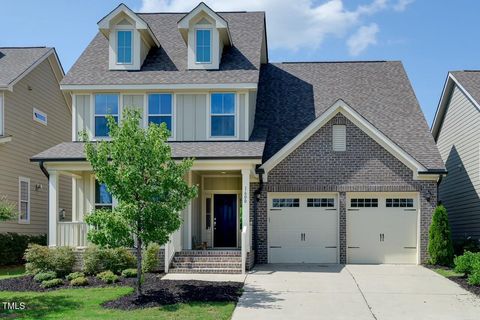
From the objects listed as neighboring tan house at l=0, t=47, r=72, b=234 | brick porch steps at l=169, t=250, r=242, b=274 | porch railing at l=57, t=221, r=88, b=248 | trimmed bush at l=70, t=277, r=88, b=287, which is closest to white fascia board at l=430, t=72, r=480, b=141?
brick porch steps at l=169, t=250, r=242, b=274

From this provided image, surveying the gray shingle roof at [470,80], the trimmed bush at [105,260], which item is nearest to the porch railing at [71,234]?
the trimmed bush at [105,260]

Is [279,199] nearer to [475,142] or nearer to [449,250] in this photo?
[449,250]

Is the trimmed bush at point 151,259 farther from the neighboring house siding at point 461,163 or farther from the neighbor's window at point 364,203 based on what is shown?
the neighboring house siding at point 461,163

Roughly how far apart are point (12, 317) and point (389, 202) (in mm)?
12837

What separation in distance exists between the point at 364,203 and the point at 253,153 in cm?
457

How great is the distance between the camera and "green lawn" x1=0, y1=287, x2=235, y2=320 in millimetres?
11203

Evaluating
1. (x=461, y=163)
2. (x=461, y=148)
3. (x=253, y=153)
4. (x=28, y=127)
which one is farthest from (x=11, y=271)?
(x=461, y=148)

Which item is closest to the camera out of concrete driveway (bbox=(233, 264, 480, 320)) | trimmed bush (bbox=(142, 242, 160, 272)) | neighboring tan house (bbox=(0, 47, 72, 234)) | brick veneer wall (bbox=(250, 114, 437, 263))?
concrete driveway (bbox=(233, 264, 480, 320))

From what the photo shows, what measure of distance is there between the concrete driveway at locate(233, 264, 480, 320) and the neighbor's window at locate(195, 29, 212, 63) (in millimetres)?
7837

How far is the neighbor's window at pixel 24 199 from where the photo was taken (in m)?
22.8

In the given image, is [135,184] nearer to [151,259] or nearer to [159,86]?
[151,259]

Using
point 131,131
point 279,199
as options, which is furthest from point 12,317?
point 279,199

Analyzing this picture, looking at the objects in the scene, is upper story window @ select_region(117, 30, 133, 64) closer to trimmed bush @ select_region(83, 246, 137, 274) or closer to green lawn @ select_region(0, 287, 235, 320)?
trimmed bush @ select_region(83, 246, 137, 274)

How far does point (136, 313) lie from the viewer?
11.6 m
